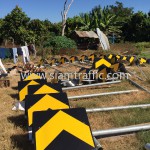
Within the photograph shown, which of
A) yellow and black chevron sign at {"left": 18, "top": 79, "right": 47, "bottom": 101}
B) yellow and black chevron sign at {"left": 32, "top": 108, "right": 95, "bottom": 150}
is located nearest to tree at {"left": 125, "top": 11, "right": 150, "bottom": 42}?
yellow and black chevron sign at {"left": 18, "top": 79, "right": 47, "bottom": 101}

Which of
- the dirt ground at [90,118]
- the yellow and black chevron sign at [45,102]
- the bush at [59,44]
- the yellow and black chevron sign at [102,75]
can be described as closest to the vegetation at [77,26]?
the bush at [59,44]

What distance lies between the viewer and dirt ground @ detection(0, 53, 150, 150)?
428 centimetres

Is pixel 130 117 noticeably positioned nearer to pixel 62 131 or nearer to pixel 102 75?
pixel 62 131

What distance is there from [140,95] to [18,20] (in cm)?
1818

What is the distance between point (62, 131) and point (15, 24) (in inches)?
823

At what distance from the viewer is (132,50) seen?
2119 centimetres

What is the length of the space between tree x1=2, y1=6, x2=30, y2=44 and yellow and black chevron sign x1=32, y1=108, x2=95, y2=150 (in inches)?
774

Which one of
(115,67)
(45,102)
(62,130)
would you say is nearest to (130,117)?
(45,102)

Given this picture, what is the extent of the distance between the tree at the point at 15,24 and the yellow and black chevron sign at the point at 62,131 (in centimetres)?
1965

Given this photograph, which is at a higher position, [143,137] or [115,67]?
[115,67]

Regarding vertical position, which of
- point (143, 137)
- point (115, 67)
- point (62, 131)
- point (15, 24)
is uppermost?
point (15, 24)

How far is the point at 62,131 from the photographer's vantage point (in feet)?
12.6

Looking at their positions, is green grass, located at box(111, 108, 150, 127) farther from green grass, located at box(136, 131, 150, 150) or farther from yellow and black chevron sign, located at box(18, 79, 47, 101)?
yellow and black chevron sign, located at box(18, 79, 47, 101)

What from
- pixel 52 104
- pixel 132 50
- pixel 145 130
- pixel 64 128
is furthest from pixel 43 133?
pixel 132 50
